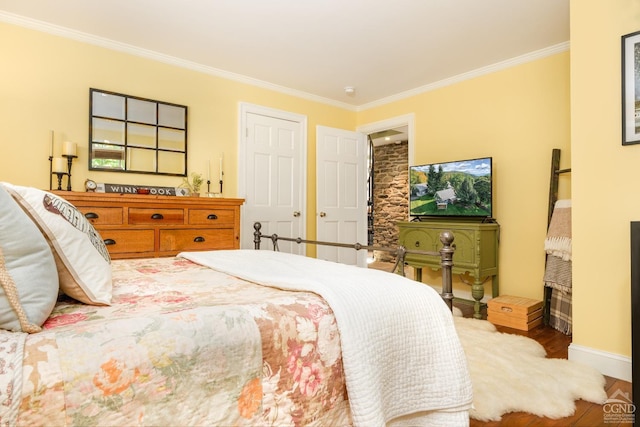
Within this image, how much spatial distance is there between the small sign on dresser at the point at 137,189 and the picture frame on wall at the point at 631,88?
141 inches

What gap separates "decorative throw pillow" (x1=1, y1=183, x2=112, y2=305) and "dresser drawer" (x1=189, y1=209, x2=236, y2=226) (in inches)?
86.3

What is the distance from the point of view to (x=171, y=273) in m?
1.64

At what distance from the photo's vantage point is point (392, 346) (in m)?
1.11

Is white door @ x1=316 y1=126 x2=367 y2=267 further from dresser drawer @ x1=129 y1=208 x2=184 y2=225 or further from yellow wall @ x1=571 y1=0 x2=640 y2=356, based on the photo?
yellow wall @ x1=571 y1=0 x2=640 y2=356

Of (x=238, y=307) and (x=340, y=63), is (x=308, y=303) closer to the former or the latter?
(x=238, y=307)

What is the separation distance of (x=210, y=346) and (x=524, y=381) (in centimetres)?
192

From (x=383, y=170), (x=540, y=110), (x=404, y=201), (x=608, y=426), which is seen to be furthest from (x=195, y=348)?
(x=383, y=170)

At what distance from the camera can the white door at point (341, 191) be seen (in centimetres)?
482

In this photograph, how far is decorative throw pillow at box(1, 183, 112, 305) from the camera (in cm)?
100

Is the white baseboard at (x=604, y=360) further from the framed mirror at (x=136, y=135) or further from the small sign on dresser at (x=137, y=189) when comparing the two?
the framed mirror at (x=136, y=135)

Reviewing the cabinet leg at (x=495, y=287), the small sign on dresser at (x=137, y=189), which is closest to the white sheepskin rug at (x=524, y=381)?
the cabinet leg at (x=495, y=287)

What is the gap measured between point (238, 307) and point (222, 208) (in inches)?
103

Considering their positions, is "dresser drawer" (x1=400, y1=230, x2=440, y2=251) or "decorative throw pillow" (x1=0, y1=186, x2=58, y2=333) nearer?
"decorative throw pillow" (x1=0, y1=186, x2=58, y2=333)

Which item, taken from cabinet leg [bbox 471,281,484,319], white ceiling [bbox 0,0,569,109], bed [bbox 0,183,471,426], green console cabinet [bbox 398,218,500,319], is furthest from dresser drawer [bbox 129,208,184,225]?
cabinet leg [bbox 471,281,484,319]
